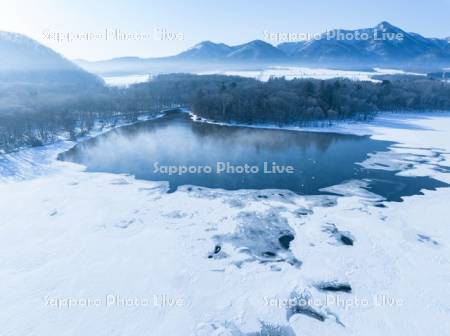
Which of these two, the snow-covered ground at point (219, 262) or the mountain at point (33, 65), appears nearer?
the snow-covered ground at point (219, 262)

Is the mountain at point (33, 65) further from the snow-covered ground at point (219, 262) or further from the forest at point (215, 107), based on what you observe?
the snow-covered ground at point (219, 262)

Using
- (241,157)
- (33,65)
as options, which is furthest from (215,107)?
(33,65)

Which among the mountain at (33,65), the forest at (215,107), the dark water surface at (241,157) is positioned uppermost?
the mountain at (33,65)

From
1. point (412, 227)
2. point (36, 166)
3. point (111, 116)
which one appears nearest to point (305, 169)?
point (412, 227)

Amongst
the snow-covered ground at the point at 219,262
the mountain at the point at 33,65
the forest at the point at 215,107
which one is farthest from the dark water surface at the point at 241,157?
the mountain at the point at 33,65

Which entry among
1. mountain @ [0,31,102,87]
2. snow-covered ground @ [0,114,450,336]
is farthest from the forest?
snow-covered ground @ [0,114,450,336]

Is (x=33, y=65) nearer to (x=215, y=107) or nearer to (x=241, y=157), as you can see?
(x=215, y=107)

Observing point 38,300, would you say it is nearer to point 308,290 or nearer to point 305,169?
point 308,290
